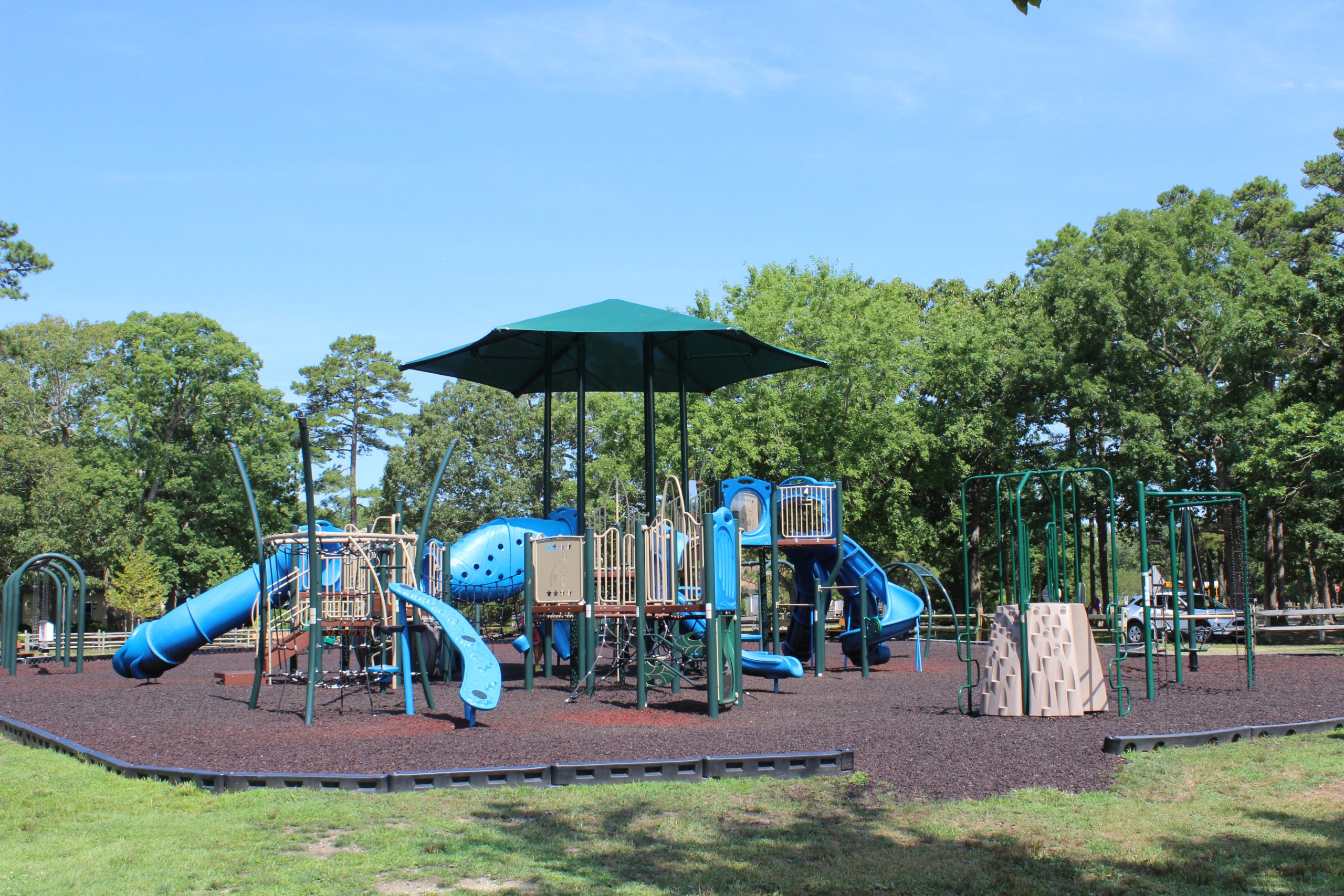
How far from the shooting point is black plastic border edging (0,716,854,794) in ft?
25.4

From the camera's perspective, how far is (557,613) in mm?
16844

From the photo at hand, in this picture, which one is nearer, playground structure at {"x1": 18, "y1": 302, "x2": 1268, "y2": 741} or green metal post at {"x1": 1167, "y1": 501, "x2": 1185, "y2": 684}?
playground structure at {"x1": 18, "y1": 302, "x2": 1268, "y2": 741}

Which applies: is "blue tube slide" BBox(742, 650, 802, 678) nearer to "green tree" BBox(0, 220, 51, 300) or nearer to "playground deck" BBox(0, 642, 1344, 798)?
"playground deck" BBox(0, 642, 1344, 798)

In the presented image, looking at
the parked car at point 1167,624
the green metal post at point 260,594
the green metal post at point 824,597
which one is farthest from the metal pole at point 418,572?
the parked car at point 1167,624

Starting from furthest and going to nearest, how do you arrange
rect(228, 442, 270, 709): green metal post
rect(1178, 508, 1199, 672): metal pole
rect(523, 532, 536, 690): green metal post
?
rect(1178, 508, 1199, 672): metal pole < rect(523, 532, 536, 690): green metal post < rect(228, 442, 270, 709): green metal post

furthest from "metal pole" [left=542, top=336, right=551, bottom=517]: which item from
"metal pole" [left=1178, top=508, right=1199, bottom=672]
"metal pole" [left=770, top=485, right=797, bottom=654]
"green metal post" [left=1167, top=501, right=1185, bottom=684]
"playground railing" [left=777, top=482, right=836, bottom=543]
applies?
"metal pole" [left=1178, top=508, right=1199, bottom=672]

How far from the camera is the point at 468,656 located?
40.9 feet

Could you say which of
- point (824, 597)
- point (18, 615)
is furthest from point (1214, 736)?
point (18, 615)

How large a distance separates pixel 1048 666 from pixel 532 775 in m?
6.57

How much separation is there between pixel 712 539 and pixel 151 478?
3700cm

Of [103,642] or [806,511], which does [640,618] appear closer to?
[806,511]

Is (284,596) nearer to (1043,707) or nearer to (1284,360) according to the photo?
(1043,707)

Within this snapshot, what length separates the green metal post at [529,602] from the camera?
1577cm

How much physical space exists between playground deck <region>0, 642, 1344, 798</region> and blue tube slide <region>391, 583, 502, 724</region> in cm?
30
